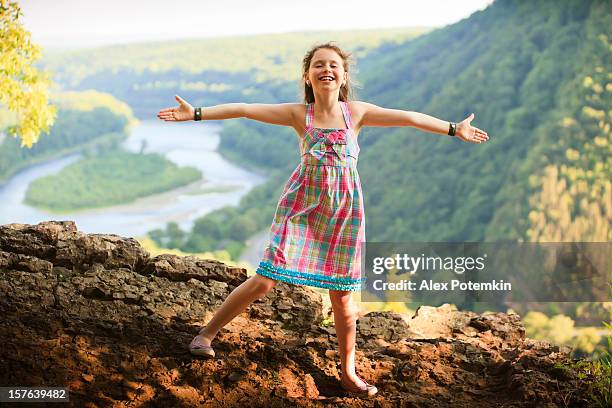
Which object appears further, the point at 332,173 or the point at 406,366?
the point at 406,366

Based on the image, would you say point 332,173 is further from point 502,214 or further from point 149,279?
point 502,214

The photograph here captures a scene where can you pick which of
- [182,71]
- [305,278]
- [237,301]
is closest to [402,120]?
[305,278]

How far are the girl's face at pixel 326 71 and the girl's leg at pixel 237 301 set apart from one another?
57cm

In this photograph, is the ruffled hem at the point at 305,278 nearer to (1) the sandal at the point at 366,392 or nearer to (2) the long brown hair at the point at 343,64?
(1) the sandal at the point at 366,392

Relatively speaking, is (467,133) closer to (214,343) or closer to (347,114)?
(347,114)

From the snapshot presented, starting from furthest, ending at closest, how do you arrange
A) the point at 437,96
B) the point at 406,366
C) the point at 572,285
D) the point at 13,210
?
1. the point at 437,96
2. the point at 13,210
3. the point at 572,285
4. the point at 406,366

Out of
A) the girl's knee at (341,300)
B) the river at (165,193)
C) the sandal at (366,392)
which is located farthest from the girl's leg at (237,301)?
the river at (165,193)

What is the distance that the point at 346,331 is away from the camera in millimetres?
2135

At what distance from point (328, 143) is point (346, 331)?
1.75 ft

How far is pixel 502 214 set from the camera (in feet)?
56.6

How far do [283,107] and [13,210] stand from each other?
51.4 feet

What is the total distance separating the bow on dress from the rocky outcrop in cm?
62

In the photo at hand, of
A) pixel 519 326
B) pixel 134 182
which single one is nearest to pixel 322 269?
pixel 519 326

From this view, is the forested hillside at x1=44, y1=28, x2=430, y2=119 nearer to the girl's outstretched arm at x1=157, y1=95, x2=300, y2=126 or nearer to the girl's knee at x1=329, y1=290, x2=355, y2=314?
the girl's outstretched arm at x1=157, y1=95, x2=300, y2=126
